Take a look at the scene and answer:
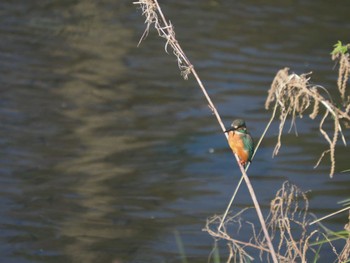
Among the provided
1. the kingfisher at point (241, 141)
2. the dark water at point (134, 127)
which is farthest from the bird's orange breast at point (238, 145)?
the dark water at point (134, 127)

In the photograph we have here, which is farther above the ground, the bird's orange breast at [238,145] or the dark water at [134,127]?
the bird's orange breast at [238,145]

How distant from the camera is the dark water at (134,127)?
5.84 metres

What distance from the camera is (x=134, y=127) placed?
7.51 meters

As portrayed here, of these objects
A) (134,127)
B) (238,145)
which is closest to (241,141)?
(238,145)

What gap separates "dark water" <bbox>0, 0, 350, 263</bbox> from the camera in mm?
5844

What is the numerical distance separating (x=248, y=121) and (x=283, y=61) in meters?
1.85

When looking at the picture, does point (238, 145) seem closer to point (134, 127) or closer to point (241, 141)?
point (241, 141)

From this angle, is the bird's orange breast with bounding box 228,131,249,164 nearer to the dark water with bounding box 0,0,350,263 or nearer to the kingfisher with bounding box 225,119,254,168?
the kingfisher with bounding box 225,119,254,168

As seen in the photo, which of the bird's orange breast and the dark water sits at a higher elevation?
the bird's orange breast

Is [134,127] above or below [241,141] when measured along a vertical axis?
below

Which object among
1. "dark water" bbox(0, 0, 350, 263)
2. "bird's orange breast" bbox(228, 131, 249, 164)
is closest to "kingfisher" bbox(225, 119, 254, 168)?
"bird's orange breast" bbox(228, 131, 249, 164)

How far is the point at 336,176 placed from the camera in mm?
6617

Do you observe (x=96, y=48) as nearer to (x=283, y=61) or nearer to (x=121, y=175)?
(x=283, y=61)

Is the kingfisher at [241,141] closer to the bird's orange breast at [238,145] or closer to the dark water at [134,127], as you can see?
the bird's orange breast at [238,145]
